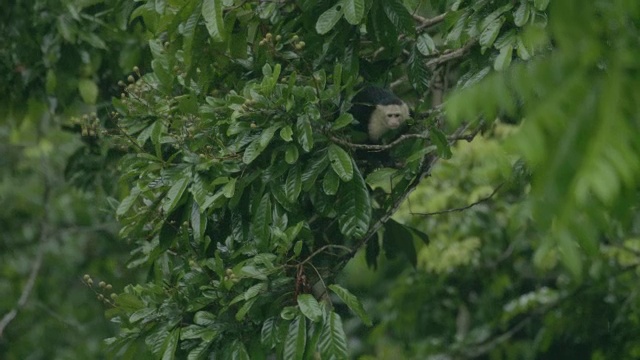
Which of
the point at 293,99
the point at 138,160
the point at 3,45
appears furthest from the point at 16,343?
the point at 293,99

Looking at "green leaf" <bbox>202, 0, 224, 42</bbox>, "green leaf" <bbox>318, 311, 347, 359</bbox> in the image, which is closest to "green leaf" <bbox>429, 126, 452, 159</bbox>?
"green leaf" <bbox>318, 311, 347, 359</bbox>

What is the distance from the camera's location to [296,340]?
311 centimetres

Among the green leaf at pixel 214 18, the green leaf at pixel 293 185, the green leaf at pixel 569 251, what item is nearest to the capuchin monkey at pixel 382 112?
the green leaf at pixel 293 185

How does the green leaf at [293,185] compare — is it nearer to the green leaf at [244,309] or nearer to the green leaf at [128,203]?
the green leaf at [244,309]

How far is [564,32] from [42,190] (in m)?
7.75

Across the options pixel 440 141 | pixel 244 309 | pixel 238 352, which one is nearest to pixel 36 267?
pixel 238 352

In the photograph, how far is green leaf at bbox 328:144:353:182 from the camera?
10.5ft

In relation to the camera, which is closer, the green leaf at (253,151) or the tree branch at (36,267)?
the green leaf at (253,151)

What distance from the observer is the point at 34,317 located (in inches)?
371

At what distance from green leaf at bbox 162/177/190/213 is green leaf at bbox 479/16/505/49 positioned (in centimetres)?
101

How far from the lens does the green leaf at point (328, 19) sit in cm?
330

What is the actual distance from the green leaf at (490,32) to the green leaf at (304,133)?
0.59 metres

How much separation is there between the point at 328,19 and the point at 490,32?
1.71 ft

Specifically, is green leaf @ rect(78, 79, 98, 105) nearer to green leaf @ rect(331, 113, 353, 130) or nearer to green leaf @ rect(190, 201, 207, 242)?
green leaf @ rect(190, 201, 207, 242)
